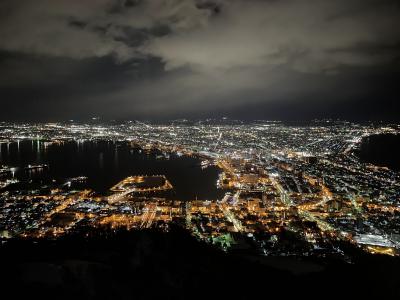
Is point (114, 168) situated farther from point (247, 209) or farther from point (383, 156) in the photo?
point (383, 156)

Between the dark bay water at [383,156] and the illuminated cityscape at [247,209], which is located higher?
the dark bay water at [383,156]

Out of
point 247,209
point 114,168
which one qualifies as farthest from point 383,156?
point 114,168

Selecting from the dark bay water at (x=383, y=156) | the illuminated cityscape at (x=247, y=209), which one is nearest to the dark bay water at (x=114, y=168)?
the illuminated cityscape at (x=247, y=209)

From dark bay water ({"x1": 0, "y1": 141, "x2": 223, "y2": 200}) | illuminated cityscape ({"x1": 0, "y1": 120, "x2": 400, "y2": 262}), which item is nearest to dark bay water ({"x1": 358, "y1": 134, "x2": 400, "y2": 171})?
illuminated cityscape ({"x1": 0, "y1": 120, "x2": 400, "y2": 262})

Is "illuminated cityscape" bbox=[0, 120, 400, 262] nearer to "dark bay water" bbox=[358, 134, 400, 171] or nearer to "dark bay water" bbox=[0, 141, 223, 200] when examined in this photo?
"dark bay water" bbox=[0, 141, 223, 200]

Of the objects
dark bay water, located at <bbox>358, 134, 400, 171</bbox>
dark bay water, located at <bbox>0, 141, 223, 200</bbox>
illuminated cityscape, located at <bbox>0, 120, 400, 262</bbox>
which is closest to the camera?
illuminated cityscape, located at <bbox>0, 120, 400, 262</bbox>

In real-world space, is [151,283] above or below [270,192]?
above

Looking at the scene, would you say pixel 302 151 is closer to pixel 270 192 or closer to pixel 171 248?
pixel 270 192

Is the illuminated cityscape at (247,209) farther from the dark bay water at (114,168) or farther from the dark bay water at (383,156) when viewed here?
the dark bay water at (383,156)

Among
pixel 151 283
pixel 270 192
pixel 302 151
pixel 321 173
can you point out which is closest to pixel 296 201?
pixel 270 192
